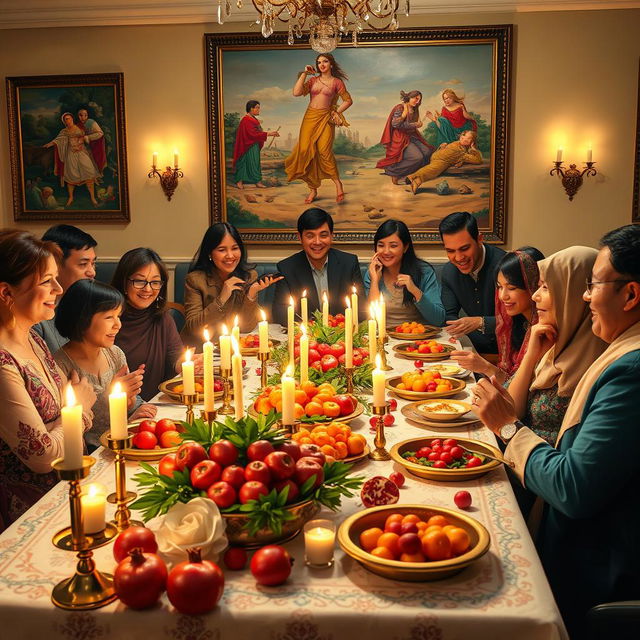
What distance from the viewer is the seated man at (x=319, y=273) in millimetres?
5188

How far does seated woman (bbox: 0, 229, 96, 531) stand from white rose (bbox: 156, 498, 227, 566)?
852mm

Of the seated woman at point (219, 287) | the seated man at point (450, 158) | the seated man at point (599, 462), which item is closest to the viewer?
the seated man at point (599, 462)

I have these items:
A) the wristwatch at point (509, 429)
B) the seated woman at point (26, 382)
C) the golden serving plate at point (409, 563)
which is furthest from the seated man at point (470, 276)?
the golden serving plate at point (409, 563)

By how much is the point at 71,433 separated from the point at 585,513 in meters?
1.20

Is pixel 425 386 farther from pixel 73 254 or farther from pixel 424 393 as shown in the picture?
pixel 73 254

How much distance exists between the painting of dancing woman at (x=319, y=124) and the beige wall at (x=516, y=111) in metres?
0.67

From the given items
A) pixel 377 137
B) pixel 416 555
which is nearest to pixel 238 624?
pixel 416 555

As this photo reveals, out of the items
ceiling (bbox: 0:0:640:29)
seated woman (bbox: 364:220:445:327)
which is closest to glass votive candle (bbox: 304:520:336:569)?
seated woman (bbox: 364:220:445:327)

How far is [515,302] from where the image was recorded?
348cm

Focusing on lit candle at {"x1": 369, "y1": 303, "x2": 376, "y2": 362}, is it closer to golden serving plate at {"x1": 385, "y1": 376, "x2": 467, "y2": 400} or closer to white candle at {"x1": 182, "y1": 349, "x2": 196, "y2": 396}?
golden serving plate at {"x1": 385, "y1": 376, "x2": 467, "y2": 400}

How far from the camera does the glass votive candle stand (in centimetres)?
148

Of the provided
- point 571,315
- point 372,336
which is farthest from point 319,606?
point 372,336

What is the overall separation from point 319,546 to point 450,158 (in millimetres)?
5188

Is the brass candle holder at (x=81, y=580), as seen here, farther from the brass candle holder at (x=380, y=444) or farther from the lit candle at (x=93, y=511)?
the brass candle holder at (x=380, y=444)
